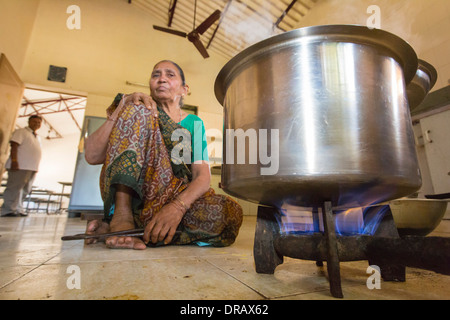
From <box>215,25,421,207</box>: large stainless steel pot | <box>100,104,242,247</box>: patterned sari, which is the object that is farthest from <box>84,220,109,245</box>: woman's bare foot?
<box>215,25,421,207</box>: large stainless steel pot

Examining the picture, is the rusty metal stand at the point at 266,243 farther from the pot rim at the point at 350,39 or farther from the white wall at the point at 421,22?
the white wall at the point at 421,22

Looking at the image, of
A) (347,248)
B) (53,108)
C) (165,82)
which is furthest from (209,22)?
(53,108)

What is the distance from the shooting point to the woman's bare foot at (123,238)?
88cm

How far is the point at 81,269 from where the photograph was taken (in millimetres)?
569

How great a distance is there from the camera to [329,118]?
17.3 inches

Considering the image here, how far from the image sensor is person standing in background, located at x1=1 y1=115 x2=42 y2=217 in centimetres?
319

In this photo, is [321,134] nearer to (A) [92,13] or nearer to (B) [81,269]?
(B) [81,269]

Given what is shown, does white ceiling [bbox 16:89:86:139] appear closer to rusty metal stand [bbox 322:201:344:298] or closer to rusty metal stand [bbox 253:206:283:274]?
rusty metal stand [bbox 253:206:283:274]

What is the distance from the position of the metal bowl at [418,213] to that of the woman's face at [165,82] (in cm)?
124

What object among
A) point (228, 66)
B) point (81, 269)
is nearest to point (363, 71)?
point (228, 66)

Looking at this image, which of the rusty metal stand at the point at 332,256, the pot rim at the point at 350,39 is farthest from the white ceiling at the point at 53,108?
the rusty metal stand at the point at 332,256

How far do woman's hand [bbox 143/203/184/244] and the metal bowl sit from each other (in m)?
0.97
